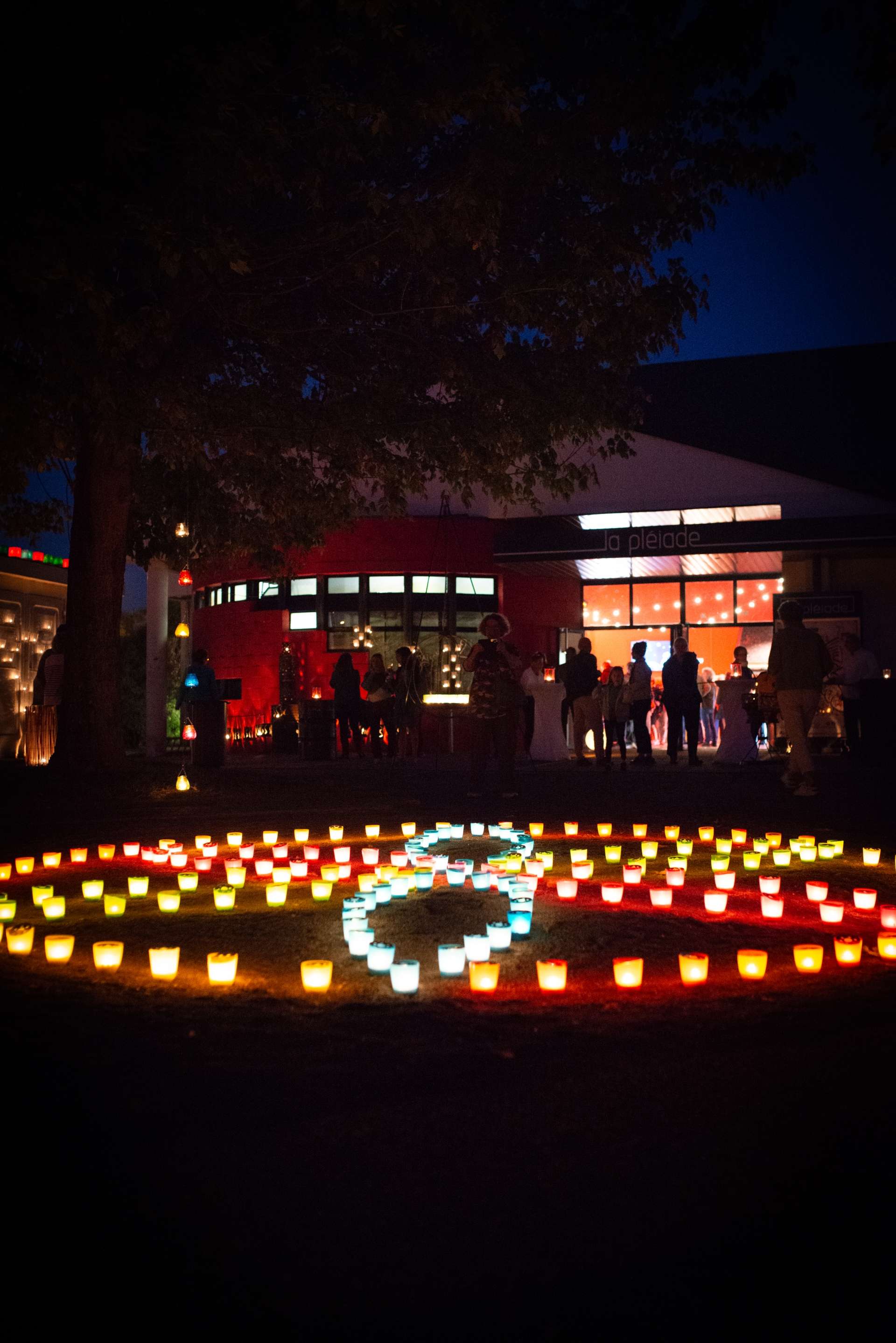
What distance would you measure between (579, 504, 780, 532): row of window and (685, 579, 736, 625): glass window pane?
8.71 ft

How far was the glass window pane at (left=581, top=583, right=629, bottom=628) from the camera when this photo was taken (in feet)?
100

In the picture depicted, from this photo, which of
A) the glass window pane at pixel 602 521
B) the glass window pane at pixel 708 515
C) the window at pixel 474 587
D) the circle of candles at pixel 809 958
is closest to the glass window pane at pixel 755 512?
the glass window pane at pixel 708 515

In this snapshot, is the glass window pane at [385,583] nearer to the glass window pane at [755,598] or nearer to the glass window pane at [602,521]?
the glass window pane at [602,521]

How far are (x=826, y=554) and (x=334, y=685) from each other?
1033 cm

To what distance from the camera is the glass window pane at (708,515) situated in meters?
25.8

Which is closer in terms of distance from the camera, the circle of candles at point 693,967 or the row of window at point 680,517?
the circle of candles at point 693,967

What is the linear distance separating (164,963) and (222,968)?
10.7 inches

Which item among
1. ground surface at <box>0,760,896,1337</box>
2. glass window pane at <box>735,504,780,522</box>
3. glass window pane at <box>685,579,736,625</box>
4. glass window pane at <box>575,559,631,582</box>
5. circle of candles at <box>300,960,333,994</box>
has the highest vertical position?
glass window pane at <box>735,504,780,522</box>

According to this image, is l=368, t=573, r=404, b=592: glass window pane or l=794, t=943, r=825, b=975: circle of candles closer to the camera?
l=794, t=943, r=825, b=975: circle of candles

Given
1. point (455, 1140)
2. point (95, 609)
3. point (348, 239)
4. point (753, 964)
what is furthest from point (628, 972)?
point (95, 609)

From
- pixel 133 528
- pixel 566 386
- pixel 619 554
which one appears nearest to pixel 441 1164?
pixel 566 386

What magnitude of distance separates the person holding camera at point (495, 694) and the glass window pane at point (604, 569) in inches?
587

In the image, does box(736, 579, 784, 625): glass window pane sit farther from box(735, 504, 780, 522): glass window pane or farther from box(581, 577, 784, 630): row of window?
box(735, 504, 780, 522): glass window pane

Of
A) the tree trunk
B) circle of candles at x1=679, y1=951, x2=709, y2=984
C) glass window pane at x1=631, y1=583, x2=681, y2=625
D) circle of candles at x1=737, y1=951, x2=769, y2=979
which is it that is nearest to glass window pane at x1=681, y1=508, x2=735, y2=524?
glass window pane at x1=631, y1=583, x2=681, y2=625
